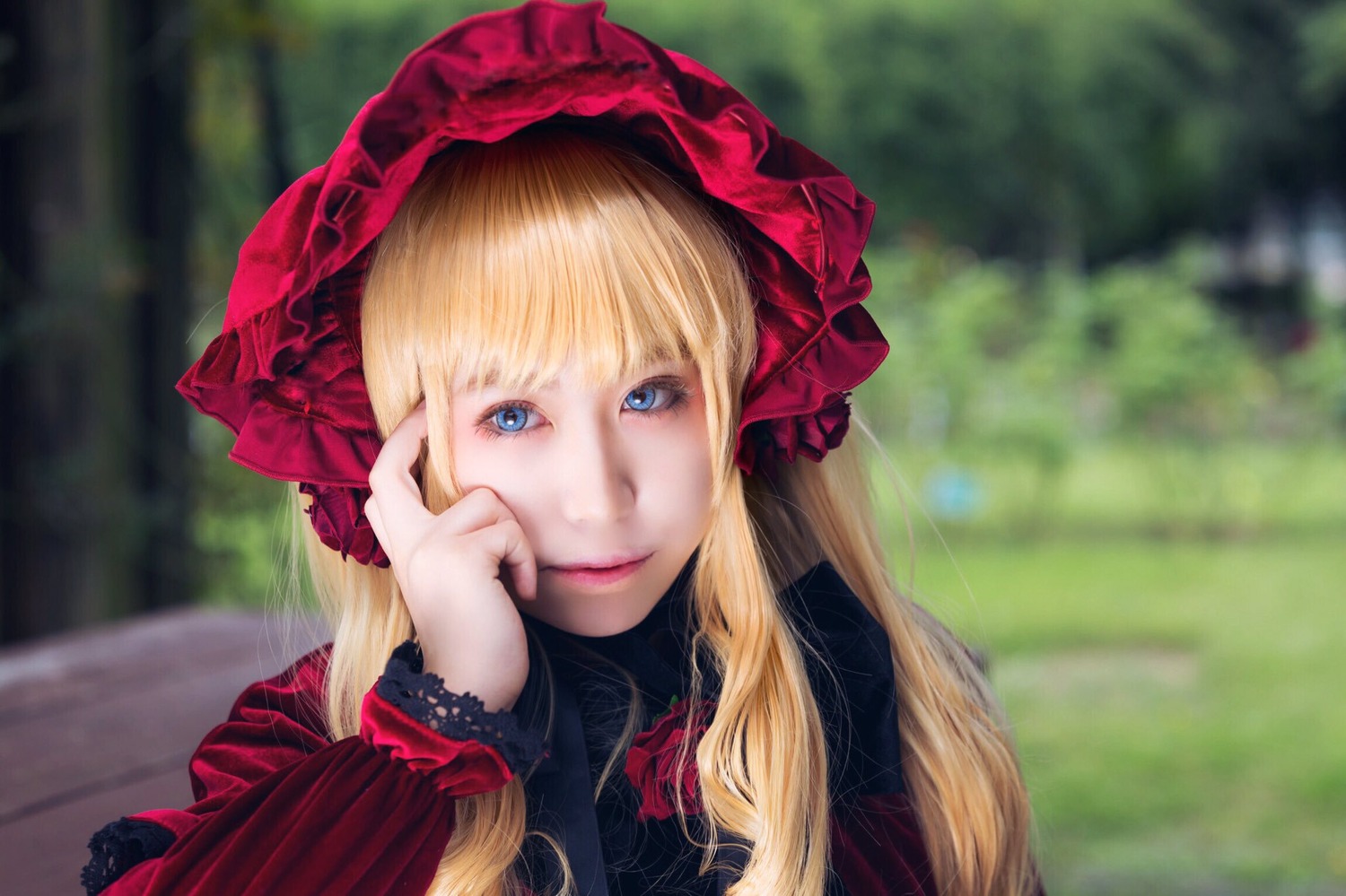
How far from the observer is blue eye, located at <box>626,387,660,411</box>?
2.91ft

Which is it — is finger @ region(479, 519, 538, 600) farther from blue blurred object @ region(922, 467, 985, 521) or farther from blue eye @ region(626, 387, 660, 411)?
blue blurred object @ region(922, 467, 985, 521)

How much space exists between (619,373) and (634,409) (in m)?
0.04

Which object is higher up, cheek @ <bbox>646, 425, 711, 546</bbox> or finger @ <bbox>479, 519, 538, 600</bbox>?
cheek @ <bbox>646, 425, 711, 546</bbox>

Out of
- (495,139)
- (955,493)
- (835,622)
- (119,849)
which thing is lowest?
(955,493)

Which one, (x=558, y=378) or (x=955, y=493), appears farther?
(x=955, y=493)

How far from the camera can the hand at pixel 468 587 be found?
0.82 metres

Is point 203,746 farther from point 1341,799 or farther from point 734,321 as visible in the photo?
point 1341,799

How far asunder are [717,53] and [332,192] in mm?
4989

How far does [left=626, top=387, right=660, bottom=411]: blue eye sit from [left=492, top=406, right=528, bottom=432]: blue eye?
7 cm

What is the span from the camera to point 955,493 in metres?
4.77

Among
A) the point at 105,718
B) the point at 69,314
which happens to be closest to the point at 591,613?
the point at 105,718

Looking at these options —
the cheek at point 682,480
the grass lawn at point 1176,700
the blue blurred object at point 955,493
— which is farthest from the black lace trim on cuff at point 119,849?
the blue blurred object at point 955,493

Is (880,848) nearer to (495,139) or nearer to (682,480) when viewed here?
(682,480)

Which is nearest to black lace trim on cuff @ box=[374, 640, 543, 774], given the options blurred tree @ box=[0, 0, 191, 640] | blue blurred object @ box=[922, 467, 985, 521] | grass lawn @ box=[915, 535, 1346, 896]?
grass lawn @ box=[915, 535, 1346, 896]
